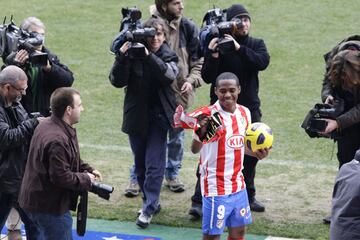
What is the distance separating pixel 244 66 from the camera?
988 cm

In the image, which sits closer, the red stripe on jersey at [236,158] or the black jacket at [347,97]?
the red stripe on jersey at [236,158]

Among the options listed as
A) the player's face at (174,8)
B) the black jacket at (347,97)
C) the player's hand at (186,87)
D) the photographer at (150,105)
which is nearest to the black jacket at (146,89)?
the photographer at (150,105)

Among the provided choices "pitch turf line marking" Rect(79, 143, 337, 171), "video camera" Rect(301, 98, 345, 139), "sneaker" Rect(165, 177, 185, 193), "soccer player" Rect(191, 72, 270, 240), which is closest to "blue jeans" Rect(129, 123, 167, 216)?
"sneaker" Rect(165, 177, 185, 193)

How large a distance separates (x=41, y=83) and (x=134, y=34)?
1.03m

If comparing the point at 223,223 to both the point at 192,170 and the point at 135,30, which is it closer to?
the point at 135,30

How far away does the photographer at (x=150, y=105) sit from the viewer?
32.0 ft

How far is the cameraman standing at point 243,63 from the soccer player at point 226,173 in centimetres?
102

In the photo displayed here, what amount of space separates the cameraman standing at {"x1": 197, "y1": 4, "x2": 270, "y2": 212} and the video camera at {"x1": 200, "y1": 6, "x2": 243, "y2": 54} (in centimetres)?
4

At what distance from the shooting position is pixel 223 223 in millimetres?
8539

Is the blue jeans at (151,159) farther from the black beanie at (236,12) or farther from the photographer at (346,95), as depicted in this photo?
the photographer at (346,95)

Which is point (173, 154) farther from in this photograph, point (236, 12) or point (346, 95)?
point (346, 95)

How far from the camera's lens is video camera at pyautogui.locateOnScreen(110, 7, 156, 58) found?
949 centimetres

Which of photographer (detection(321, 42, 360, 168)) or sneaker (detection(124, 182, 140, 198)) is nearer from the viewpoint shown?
photographer (detection(321, 42, 360, 168))

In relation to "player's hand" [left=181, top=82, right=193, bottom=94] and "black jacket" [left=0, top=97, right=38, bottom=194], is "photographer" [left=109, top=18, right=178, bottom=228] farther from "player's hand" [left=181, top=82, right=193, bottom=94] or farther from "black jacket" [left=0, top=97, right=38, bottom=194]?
"black jacket" [left=0, top=97, right=38, bottom=194]
